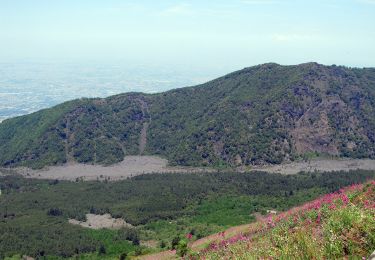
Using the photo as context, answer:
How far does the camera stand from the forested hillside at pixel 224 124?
10219 centimetres

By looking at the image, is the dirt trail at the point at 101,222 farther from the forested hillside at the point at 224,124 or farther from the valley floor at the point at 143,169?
the forested hillside at the point at 224,124

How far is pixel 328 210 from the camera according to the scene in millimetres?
15641

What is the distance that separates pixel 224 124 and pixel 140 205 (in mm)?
45982

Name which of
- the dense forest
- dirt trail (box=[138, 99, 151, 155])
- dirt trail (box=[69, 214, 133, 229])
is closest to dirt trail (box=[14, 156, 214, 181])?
the dense forest

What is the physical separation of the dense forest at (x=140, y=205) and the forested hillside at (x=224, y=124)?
1617cm

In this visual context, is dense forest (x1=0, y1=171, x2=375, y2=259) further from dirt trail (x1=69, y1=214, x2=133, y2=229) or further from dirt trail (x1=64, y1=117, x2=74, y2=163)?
dirt trail (x1=64, y1=117, x2=74, y2=163)

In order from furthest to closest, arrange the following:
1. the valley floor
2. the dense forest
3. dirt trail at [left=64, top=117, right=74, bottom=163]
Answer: dirt trail at [left=64, top=117, right=74, bottom=163]
the valley floor
the dense forest

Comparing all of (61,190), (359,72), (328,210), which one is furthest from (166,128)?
(328,210)

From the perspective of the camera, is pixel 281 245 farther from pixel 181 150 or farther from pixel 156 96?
pixel 156 96

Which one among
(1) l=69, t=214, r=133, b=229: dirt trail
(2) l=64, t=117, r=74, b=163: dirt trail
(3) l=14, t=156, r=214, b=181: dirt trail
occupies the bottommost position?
(1) l=69, t=214, r=133, b=229: dirt trail

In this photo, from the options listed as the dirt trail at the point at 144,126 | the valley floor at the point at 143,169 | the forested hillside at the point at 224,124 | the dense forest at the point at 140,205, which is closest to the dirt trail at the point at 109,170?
the valley floor at the point at 143,169

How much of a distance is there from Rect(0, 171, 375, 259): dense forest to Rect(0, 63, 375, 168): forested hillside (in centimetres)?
1617

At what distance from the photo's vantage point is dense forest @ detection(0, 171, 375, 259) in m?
51.6

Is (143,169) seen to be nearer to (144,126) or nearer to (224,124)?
(224,124)
